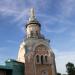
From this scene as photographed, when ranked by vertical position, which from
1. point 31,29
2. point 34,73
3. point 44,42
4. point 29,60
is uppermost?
point 31,29

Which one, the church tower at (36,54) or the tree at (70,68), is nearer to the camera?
the church tower at (36,54)

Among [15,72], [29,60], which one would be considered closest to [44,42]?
[29,60]

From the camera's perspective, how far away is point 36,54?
108 ft

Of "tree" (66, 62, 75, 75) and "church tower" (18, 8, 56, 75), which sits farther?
"tree" (66, 62, 75, 75)

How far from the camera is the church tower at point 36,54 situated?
3186 cm

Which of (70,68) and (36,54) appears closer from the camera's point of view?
(36,54)

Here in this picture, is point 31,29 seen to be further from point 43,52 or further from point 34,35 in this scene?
point 43,52

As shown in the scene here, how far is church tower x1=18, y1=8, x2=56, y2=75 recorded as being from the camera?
3186 cm

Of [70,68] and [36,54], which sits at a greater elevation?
Result: [36,54]

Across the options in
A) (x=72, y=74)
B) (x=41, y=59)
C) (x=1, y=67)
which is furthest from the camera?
(x=72, y=74)

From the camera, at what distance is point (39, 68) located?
3219 cm

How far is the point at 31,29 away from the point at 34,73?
345 inches

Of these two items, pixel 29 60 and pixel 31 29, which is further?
pixel 31 29

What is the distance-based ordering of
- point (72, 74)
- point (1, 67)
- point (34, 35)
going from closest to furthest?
point (1, 67)
point (34, 35)
point (72, 74)
